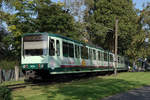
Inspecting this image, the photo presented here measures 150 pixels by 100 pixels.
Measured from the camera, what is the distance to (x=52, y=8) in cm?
2716

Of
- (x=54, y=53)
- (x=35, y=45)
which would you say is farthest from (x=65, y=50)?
(x=35, y=45)

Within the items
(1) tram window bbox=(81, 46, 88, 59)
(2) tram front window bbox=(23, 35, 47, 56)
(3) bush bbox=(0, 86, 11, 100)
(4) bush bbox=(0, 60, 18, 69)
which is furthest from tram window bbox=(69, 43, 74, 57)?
(3) bush bbox=(0, 86, 11, 100)

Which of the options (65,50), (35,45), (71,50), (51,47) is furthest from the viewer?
(71,50)

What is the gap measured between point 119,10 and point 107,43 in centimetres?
649

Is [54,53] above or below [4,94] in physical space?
above

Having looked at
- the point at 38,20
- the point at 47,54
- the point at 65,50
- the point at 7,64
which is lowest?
the point at 7,64

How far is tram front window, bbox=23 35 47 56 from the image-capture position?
52.2ft

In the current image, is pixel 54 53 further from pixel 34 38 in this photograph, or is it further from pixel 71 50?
pixel 71 50

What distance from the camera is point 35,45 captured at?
1620cm

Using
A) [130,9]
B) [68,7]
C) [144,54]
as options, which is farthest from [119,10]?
[68,7]

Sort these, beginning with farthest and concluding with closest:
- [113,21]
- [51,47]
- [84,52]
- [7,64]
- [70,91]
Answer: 1. [113,21]
2. [7,64]
3. [84,52]
4. [51,47]
5. [70,91]

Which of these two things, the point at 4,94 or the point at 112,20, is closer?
the point at 4,94

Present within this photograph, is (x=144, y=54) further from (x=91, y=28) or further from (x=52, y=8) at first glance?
(x=52, y=8)

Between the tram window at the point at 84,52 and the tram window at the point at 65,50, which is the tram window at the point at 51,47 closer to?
the tram window at the point at 65,50
